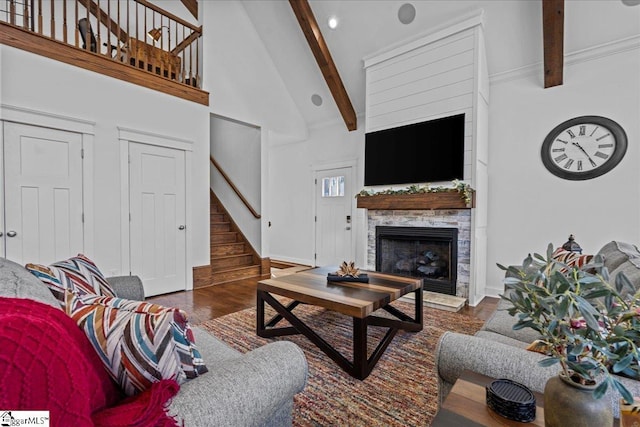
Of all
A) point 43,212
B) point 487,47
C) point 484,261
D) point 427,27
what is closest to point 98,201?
point 43,212

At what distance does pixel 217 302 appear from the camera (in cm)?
370

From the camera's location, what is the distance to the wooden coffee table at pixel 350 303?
1.99 meters

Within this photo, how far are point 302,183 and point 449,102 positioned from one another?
3360 mm

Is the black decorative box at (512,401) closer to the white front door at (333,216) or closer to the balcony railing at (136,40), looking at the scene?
the balcony railing at (136,40)

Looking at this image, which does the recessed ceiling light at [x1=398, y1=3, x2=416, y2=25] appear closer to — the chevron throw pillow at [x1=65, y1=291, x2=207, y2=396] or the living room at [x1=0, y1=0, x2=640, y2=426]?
the living room at [x1=0, y1=0, x2=640, y2=426]

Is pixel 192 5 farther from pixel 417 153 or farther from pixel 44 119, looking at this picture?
pixel 417 153

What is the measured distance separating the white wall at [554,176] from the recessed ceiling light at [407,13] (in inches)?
57.4

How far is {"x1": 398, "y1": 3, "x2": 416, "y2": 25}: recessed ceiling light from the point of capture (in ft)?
12.5

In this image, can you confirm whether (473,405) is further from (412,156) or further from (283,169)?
(283,169)

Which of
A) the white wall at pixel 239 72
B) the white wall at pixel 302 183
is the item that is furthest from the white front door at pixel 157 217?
the white wall at pixel 302 183

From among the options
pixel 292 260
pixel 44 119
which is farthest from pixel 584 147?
pixel 44 119

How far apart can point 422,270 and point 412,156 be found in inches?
60.3

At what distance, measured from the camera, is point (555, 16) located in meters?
3.11

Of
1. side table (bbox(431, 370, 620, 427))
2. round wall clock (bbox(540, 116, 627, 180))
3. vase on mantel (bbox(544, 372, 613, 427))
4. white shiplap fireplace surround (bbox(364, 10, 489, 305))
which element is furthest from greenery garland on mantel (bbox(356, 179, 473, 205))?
vase on mantel (bbox(544, 372, 613, 427))
